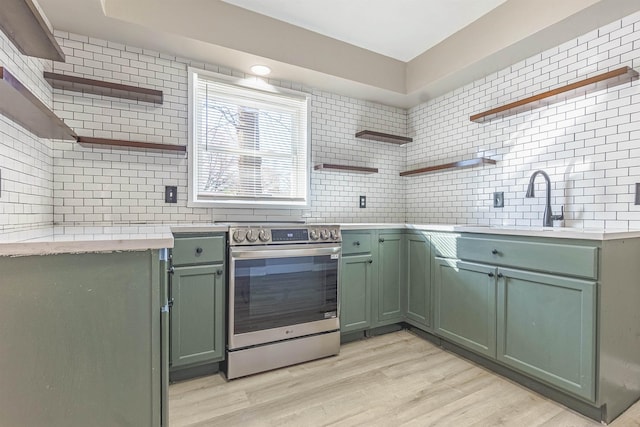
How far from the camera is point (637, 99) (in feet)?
6.57

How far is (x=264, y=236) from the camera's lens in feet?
7.39

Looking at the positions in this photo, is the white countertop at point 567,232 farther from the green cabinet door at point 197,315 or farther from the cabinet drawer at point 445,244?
the green cabinet door at point 197,315

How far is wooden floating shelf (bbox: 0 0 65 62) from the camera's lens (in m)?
1.32

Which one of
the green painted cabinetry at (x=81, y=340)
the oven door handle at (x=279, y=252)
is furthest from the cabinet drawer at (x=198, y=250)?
the green painted cabinetry at (x=81, y=340)

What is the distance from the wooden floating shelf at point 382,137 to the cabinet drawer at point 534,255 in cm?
139

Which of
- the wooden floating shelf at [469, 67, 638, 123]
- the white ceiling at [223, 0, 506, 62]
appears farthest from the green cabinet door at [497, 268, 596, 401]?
the white ceiling at [223, 0, 506, 62]

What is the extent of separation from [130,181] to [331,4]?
1992mm

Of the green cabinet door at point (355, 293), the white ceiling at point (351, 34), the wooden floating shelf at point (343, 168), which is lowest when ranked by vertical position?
the green cabinet door at point (355, 293)

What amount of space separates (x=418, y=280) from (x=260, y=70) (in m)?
2.25

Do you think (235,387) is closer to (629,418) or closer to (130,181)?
(130,181)

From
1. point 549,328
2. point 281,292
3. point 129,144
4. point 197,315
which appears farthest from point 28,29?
point 549,328

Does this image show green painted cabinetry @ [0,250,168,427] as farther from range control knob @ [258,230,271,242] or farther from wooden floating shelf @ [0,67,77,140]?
range control knob @ [258,230,271,242]

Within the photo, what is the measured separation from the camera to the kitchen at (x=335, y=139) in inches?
79.4

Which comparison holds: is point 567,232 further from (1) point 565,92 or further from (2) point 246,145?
(2) point 246,145
